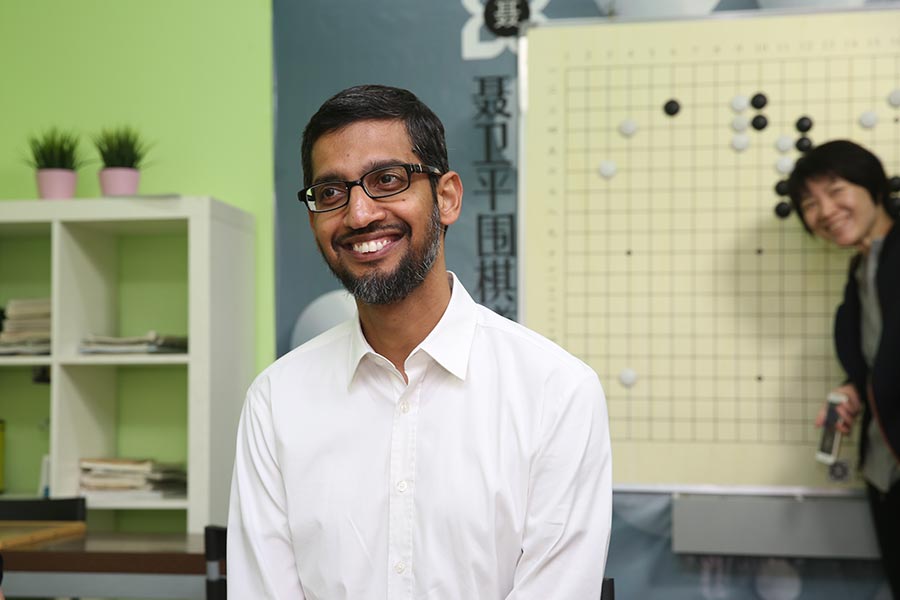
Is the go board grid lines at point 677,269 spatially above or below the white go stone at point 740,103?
below

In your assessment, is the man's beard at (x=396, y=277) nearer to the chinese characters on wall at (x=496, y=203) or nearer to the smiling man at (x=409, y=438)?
the smiling man at (x=409, y=438)

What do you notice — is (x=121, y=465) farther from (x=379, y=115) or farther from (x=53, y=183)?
(x=379, y=115)

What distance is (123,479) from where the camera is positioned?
2.78m

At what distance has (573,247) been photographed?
9.07 ft

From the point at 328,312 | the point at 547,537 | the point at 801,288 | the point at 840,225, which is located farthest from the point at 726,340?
the point at 547,537

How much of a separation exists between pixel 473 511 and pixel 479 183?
1545 millimetres

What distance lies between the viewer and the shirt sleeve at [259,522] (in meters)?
1.47

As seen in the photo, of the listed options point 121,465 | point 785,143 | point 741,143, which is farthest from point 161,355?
point 785,143

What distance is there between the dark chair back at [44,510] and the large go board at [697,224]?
1.30 meters

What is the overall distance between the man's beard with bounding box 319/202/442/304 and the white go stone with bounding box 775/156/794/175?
153 centimetres

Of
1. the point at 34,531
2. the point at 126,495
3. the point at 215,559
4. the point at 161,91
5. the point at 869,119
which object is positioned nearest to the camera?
the point at 215,559

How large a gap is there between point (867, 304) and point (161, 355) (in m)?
1.90

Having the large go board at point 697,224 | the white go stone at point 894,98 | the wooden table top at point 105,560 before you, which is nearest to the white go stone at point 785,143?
the large go board at point 697,224

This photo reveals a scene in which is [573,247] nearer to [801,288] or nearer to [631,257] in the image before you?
[631,257]
